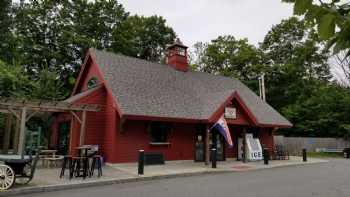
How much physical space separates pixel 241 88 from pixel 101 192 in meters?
18.4

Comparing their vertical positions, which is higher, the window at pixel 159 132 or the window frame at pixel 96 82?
the window frame at pixel 96 82

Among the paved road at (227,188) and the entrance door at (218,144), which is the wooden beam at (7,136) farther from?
the entrance door at (218,144)

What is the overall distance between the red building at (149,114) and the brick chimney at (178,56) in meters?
2.07

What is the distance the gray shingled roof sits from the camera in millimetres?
16203

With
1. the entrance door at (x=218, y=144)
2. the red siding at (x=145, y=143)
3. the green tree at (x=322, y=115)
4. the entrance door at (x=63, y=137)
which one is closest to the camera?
the red siding at (x=145, y=143)

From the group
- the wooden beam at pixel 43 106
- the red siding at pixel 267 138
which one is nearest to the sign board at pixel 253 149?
the red siding at pixel 267 138

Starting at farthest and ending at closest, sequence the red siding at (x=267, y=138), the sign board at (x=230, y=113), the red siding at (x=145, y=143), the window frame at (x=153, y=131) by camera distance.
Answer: the red siding at (x=267, y=138)
the sign board at (x=230, y=113)
the window frame at (x=153, y=131)
the red siding at (x=145, y=143)

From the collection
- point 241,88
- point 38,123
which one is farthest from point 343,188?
point 38,123

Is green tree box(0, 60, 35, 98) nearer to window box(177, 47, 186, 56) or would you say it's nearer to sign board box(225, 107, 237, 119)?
window box(177, 47, 186, 56)

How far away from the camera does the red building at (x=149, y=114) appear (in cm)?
1584

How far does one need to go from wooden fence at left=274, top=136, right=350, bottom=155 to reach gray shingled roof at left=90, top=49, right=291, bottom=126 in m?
6.87

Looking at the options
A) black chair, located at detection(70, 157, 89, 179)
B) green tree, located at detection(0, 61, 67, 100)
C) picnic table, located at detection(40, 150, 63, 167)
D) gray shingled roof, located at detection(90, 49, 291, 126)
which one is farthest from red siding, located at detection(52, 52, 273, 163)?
green tree, located at detection(0, 61, 67, 100)

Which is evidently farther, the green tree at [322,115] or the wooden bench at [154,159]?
Result: the green tree at [322,115]

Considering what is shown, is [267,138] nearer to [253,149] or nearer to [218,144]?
[253,149]
